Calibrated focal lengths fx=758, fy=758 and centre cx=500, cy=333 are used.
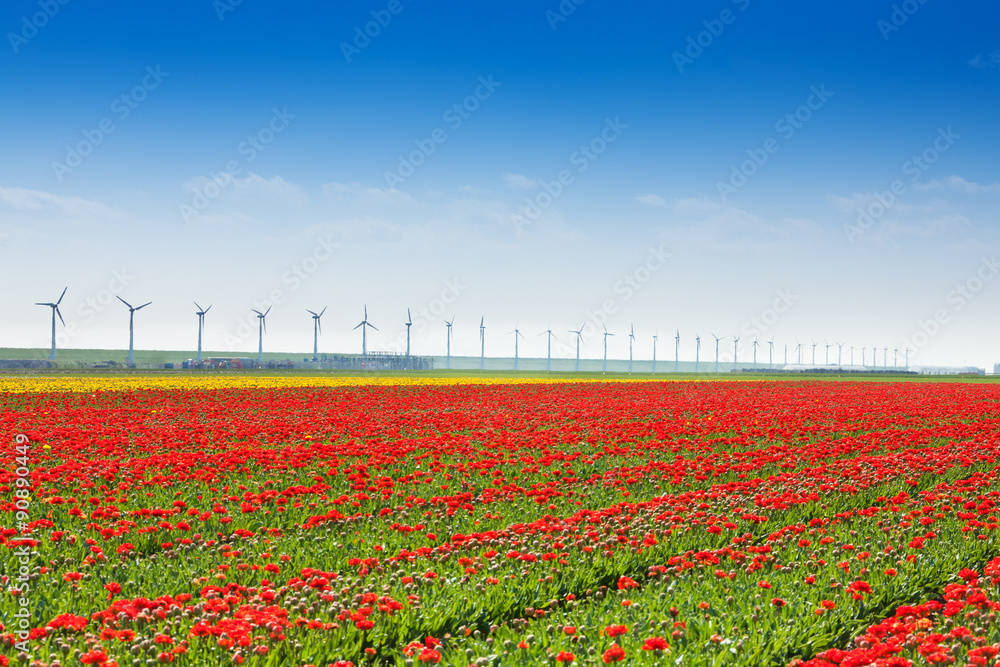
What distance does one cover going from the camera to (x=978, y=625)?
662 centimetres

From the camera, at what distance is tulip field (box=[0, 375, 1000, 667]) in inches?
240

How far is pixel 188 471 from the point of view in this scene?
1280 cm

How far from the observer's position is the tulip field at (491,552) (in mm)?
6102

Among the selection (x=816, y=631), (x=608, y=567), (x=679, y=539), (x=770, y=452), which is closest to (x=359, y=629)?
(x=608, y=567)

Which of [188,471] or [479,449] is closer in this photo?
[188,471]

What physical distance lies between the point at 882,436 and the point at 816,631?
605 inches

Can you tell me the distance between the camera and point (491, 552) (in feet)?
27.2

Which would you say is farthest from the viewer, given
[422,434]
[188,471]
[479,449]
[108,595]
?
[422,434]

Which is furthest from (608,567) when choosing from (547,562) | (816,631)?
(816,631)

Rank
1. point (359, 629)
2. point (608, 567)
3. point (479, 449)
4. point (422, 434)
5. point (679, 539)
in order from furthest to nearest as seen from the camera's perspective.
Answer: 1. point (422, 434)
2. point (479, 449)
3. point (679, 539)
4. point (608, 567)
5. point (359, 629)

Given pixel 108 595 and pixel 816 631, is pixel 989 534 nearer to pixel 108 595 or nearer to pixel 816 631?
pixel 816 631

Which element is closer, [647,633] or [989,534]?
[647,633]

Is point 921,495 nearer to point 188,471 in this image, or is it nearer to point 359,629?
point 359,629

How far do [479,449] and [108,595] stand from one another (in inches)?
391
